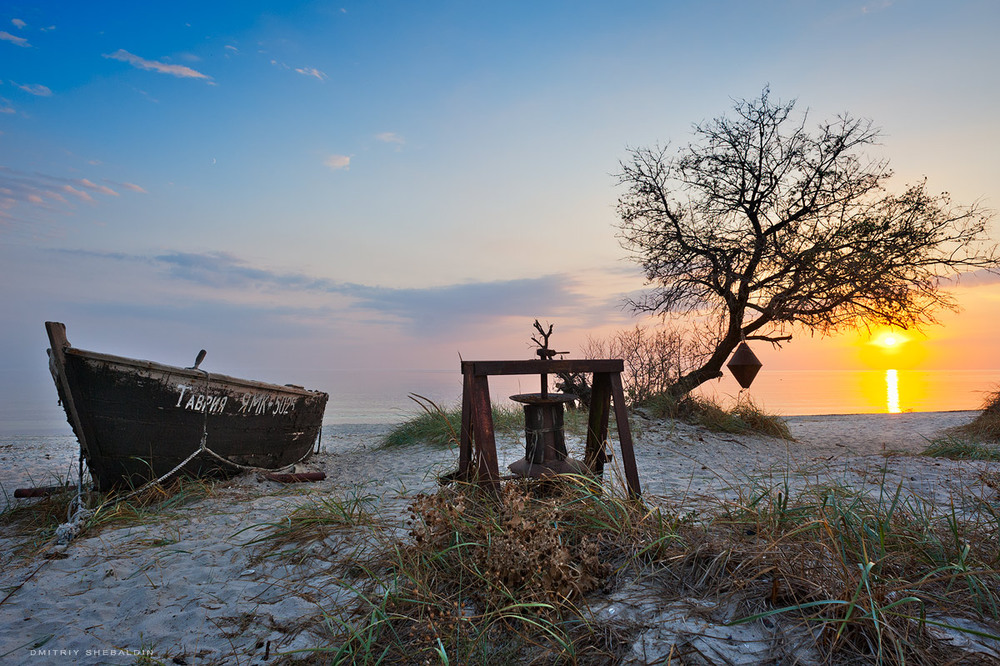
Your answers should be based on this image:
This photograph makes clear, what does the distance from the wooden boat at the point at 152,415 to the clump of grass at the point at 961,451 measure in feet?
35.8

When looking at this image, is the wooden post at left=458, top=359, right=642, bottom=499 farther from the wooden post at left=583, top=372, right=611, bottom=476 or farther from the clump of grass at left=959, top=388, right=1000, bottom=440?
the clump of grass at left=959, top=388, right=1000, bottom=440

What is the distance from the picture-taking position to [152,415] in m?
6.42

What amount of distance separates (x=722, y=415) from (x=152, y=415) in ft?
34.9

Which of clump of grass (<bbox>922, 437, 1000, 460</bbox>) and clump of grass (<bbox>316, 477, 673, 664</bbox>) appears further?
clump of grass (<bbox>922, 437, 1000, 460</bbox>)

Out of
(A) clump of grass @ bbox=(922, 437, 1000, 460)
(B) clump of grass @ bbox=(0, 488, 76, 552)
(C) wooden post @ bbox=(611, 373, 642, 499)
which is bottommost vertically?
(B) clump of grass @ bbox=(0, 488, 76, 552)

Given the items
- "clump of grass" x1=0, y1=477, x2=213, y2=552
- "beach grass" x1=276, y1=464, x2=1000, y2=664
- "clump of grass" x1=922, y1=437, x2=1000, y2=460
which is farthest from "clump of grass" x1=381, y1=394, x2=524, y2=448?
"clump of grass" x1=922, y1=437, x2=1000, y2=460

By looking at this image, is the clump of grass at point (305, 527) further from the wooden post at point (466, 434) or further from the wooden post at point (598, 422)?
the wooden post at point (598, 422)

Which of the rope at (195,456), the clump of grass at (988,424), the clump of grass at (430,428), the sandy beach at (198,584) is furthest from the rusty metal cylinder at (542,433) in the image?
the clump of grass at (988,424)

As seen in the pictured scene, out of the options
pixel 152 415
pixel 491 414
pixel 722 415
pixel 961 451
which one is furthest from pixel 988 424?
pixel 152 415

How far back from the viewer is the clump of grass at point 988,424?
11.1m

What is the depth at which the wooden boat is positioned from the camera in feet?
19.6

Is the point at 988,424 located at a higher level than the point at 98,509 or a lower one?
higher

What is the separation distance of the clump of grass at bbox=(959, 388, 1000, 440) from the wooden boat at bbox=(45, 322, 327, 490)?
45.0 feet

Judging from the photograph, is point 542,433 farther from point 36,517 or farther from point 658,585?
point 36,517
